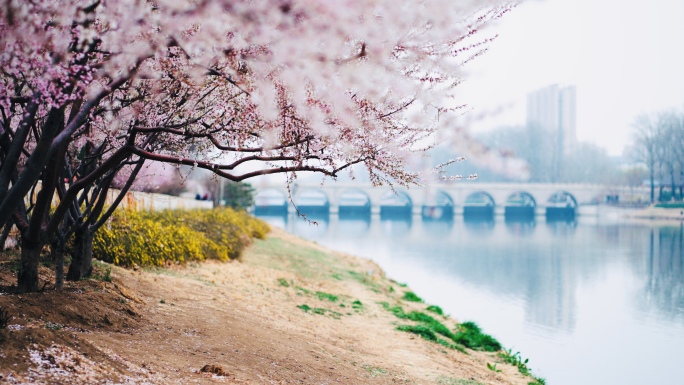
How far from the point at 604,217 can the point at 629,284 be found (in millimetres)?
45916

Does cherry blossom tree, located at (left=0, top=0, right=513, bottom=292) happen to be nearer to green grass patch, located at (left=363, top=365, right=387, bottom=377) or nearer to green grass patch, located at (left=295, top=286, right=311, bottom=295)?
green grass patch, located at (left=363, top=365, right=387, bottom=377)

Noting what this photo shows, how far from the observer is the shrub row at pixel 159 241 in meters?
8.88

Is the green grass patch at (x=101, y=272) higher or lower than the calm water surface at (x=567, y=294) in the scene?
higher

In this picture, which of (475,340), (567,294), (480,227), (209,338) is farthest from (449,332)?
(480,227)

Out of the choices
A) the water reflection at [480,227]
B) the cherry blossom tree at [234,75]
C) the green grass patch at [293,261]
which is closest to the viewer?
the cherry blossom tree at [234,75]

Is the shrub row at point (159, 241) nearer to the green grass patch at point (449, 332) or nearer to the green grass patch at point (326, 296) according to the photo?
the green grass patch at point (326, 296)

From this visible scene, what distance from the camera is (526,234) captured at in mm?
44438

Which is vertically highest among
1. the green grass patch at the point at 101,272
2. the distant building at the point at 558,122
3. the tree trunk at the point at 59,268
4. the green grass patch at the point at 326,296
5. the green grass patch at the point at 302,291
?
the distant building at the point at 558,122

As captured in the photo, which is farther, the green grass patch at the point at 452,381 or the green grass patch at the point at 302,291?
the green grass patch at the point at 302,291

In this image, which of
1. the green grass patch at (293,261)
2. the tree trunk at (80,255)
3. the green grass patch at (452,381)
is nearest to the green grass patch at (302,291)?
the green grass patch at (293,261)

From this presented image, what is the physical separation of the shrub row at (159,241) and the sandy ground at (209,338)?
36 centimetres

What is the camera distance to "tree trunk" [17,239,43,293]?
4.98 meters

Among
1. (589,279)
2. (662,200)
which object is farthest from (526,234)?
(662,200)

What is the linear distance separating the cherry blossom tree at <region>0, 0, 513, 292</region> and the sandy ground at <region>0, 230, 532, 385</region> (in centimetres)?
70
